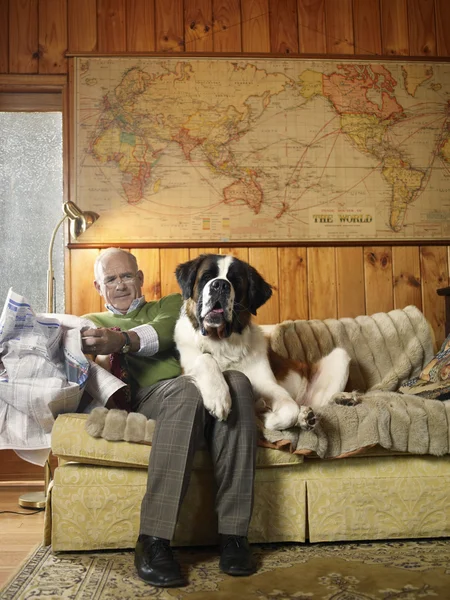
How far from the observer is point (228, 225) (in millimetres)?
3215

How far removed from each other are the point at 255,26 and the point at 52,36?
3.53 ft

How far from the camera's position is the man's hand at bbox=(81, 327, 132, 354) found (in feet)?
6.83

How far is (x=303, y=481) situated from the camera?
2.05 metres

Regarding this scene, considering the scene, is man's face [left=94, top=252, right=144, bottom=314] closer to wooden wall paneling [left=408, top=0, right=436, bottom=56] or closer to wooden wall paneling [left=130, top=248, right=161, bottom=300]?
wooden wall paneling [left=130, top=248, right=161, bottom=300]

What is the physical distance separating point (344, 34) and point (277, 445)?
2415mm

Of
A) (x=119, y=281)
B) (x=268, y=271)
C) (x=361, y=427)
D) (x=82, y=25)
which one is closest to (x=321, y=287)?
(x=268, y=271)

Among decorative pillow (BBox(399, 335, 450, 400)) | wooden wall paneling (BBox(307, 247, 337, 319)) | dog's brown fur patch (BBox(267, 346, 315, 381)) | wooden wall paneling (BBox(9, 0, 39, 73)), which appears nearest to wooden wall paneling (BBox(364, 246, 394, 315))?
wooden wall paneling (BBox(307, 247, 337, 319))

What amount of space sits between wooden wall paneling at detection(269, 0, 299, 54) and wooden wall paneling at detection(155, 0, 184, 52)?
49cm

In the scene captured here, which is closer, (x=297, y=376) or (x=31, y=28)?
(x=297, y=376)

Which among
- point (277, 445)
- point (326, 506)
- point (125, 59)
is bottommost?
point (326, 506)

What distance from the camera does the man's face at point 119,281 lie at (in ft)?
8.32

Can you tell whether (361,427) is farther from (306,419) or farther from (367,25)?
(367,25)

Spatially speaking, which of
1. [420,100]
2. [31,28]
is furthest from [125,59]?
[420,100]

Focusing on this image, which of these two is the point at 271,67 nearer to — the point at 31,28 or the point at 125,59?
the point at 125,59
